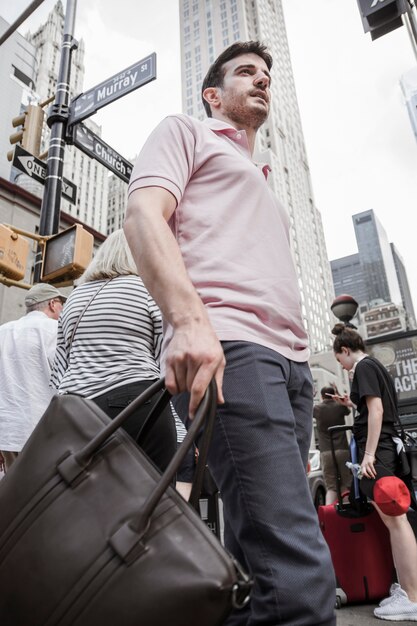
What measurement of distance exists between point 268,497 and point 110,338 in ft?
4.72

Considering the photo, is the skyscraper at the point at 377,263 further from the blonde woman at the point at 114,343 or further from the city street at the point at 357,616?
the blonde woman at the point at 114,343

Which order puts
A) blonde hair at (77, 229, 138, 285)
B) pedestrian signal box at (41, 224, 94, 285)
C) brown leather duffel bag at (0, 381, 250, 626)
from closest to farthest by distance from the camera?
1. brown leather duffel bag at (0, 381, 250, 626)
2. blonde hair at (77, 229, 138, 285)
3. pedestrian signal box at (41, 224, 94, 285)

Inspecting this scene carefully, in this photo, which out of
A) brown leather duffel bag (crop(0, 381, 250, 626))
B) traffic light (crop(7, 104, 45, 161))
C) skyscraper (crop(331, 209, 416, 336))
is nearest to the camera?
brown leather duffel bag (crop(0, 381, 250, 626))

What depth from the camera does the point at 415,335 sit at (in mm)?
6516

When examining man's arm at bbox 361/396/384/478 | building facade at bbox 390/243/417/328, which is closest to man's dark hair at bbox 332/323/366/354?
man's arm at bbox 361/396/384/478

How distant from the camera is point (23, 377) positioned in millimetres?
3453

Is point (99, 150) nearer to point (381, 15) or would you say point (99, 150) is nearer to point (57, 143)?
point (57, 143)

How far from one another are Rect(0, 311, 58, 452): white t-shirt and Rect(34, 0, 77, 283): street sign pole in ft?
11.7

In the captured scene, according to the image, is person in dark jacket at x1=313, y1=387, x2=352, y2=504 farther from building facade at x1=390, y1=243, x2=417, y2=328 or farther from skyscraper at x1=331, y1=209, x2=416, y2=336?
building facade at x1=390, y1=243, x2=417, y2=328

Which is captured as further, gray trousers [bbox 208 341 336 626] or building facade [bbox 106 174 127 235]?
building facade [bbox 106 174 127 235]

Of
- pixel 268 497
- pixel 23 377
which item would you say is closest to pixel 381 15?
pixel 23 377

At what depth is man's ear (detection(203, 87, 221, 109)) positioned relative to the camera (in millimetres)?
1987

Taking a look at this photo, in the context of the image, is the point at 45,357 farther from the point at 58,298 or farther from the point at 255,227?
the point at 255,227

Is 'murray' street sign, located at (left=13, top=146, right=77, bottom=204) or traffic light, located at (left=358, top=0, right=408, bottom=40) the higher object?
traffic light, located at (left=358, top=0, right=408, bottom=40)
